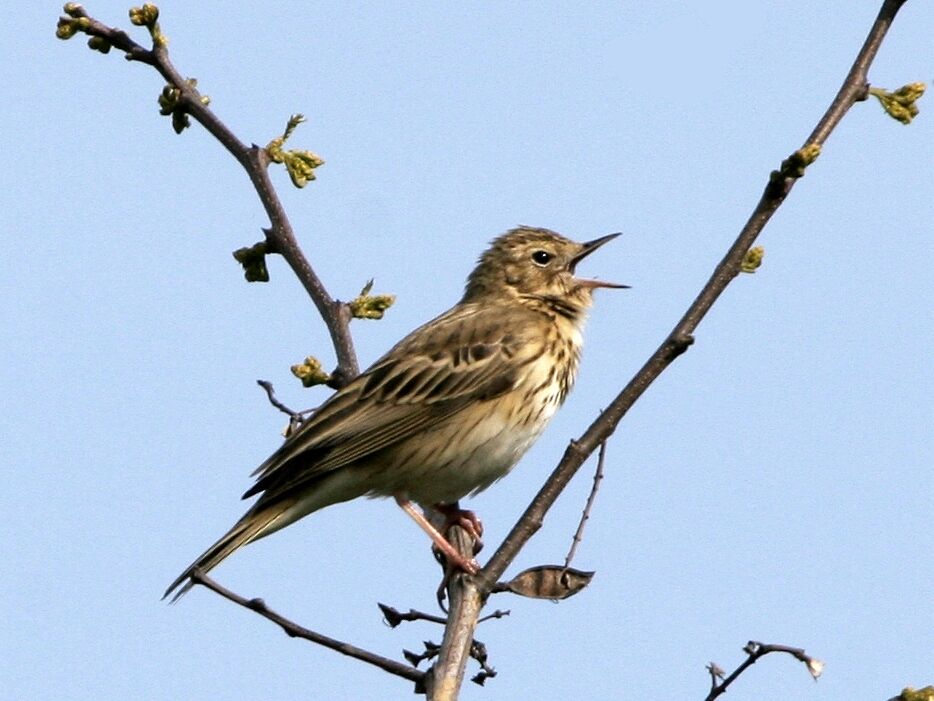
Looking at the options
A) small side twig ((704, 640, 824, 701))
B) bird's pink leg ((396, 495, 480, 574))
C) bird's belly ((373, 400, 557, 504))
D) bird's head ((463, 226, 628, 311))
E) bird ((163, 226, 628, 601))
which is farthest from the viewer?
bird's head ((463, 226, 628, 311))

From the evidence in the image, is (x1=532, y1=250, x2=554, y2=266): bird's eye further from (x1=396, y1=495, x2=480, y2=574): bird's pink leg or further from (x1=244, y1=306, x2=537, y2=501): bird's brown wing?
(x1=396, y1=495, x2=480, y2=574): bird's pink leg

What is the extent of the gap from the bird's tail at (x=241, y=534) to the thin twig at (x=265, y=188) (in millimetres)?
818

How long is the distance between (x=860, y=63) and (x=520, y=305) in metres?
4.63

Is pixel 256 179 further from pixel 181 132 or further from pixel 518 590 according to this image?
pixel 518 590

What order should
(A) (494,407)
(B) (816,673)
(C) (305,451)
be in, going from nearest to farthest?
1. (B) (816,673)
2. (C) (305,451)
3. (A) (494,407)

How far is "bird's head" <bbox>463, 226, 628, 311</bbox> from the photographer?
32.9ft

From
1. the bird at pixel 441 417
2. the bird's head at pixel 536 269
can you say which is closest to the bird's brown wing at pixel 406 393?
the bird at pixel 441 417

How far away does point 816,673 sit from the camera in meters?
5.35

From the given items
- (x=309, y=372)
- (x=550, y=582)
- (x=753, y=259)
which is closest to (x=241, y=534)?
(x=309, y=372)

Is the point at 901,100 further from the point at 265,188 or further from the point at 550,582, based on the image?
the point at 265,188

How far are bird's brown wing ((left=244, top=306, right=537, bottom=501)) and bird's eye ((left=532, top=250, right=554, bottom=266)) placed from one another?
520 mm

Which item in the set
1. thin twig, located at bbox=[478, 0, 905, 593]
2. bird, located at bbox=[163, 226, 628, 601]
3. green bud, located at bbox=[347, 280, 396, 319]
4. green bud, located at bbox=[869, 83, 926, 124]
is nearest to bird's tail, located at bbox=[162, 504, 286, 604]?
bird, located at bbox=[163, 226, 628, 601]

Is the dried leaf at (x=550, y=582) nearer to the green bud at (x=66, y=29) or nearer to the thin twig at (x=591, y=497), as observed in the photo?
the thin twig at (x=591, y=497)

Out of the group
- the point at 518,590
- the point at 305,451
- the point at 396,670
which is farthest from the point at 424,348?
the point at 396,670
